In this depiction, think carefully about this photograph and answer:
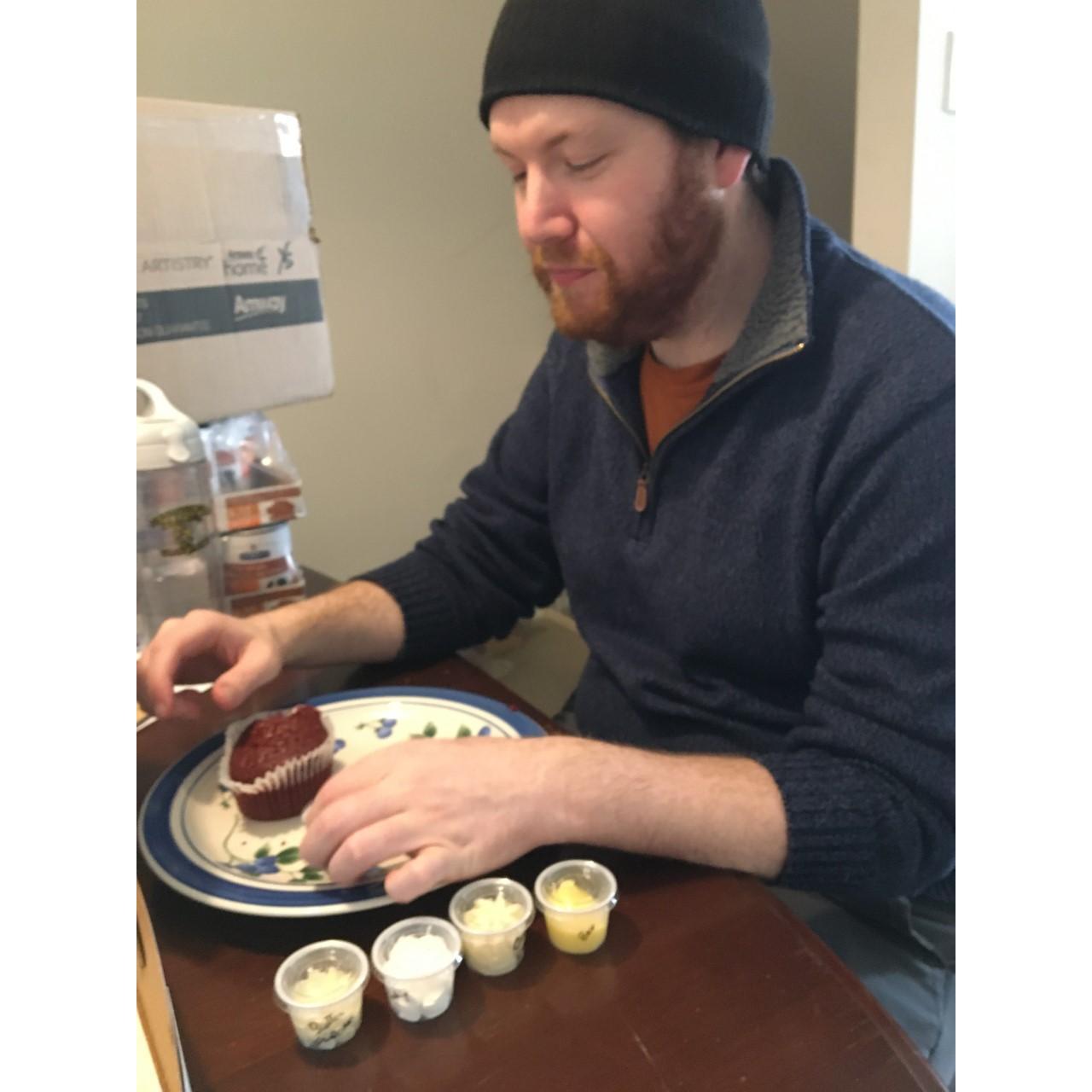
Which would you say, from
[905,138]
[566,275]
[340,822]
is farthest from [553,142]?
[905,138]

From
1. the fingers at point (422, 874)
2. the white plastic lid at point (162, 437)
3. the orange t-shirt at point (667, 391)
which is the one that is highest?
the orange t-shirt at point (667, 391)

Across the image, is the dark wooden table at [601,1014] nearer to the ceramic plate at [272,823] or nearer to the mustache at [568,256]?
the ceramic plate at [272,823]

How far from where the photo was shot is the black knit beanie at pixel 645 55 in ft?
3.18

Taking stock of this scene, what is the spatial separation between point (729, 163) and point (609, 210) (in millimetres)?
158

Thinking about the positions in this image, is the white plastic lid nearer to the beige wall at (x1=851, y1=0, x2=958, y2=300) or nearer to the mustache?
the mustache

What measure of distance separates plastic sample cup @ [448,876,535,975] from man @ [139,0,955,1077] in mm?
29

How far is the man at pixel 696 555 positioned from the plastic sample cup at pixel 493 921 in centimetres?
3

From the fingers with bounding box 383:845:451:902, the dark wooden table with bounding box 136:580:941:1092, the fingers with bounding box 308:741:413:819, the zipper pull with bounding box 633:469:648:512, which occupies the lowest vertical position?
the dark wooden table with bounding box 136:580:941:1092

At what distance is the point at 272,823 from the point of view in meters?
0.84

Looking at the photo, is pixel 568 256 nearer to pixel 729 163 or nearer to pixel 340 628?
pixel 729 163

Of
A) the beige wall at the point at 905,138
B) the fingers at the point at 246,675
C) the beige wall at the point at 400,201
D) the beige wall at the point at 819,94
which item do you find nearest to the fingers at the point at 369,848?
the fingers at the point at 246,675

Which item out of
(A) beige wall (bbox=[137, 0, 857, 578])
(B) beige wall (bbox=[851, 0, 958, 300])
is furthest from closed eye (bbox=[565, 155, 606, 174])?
(A) beige wall (bbox=[137, 0, 857, 578])

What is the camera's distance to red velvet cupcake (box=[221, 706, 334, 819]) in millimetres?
829
